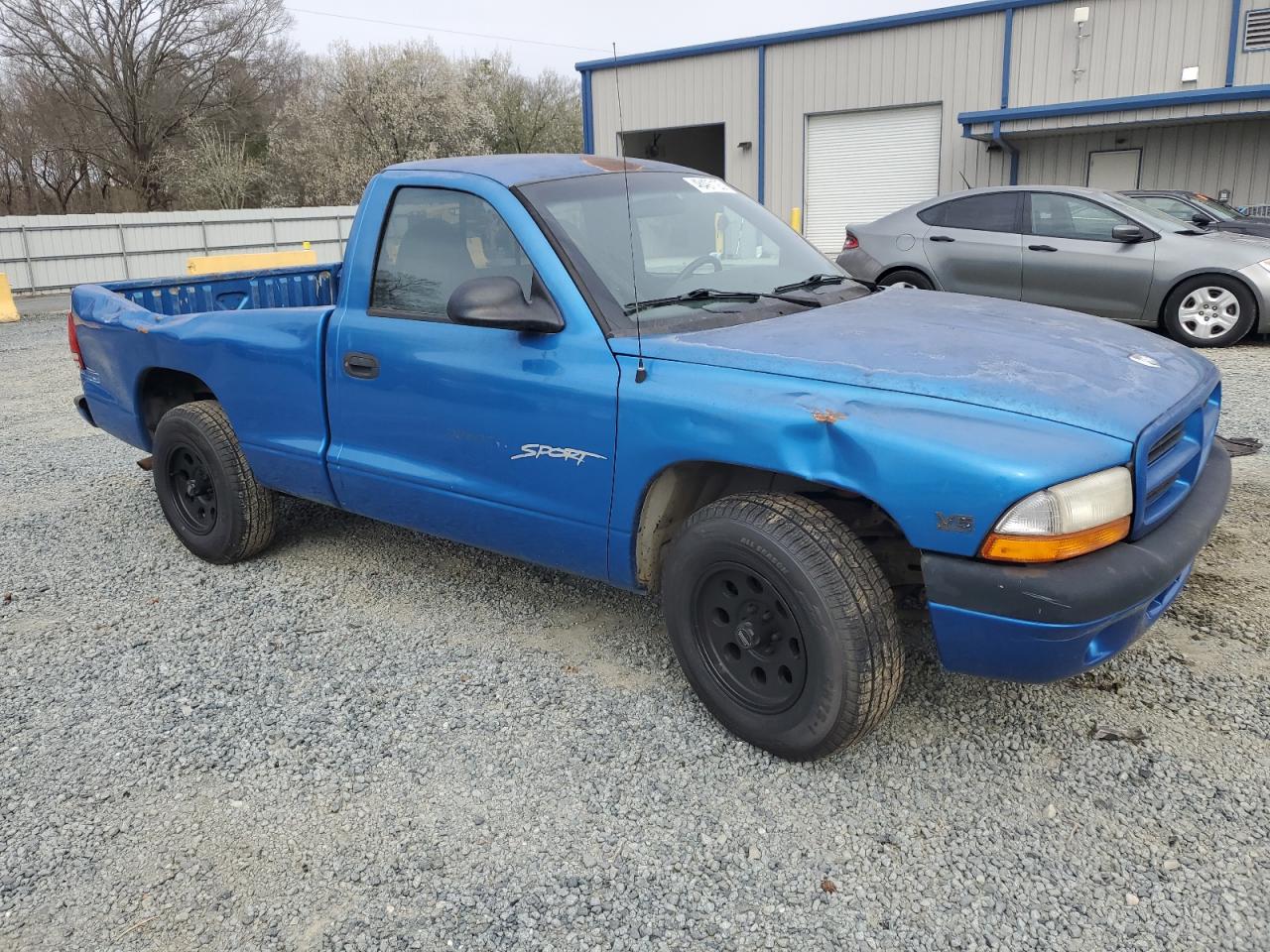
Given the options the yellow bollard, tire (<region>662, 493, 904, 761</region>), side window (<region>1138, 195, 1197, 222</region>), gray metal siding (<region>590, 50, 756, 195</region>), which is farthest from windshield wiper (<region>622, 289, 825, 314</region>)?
gray metal siding (<region>590, 50, 756, 195</region>)

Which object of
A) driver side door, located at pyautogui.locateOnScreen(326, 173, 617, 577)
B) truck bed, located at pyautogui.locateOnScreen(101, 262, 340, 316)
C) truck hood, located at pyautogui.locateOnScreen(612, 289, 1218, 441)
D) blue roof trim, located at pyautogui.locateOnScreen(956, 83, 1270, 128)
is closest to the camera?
truck hood, located at pyautogui.locateOnScreen(612, 289, 1218, 441)

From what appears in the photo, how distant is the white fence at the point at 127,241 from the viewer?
19.6 meters

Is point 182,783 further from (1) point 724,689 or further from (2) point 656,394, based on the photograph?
(2) point 656,394

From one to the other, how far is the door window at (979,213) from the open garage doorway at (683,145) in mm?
15625

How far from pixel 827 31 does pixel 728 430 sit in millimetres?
21465

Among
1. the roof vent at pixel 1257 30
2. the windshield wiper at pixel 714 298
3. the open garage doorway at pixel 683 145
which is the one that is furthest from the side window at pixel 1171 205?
the open garage doorway at pixel 683 145

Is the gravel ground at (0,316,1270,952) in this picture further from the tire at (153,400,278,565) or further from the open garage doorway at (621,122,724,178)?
the open garage doorway at (621,122,724,178)

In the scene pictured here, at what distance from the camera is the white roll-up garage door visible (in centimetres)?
2138

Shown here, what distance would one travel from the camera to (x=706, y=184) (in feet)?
13.3

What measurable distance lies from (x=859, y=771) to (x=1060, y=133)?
19733 mm

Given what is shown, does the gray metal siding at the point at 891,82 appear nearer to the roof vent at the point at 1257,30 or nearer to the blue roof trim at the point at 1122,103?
the blue roof trim at the point at 1122,103

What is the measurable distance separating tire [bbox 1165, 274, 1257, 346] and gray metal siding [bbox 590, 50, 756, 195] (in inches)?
605

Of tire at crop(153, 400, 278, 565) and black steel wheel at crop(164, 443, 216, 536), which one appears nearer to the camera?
tire at crop(153, 400, 278, 565)

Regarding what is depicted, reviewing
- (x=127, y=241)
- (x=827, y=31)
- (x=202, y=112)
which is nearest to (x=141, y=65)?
(x=202, y=112)
